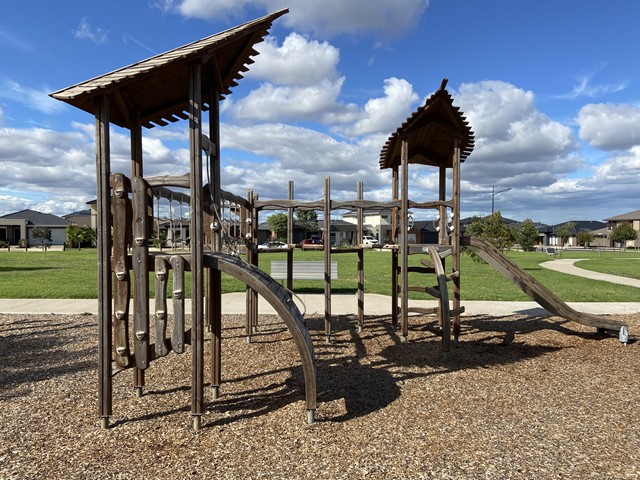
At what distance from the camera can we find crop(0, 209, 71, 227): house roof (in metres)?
64.2

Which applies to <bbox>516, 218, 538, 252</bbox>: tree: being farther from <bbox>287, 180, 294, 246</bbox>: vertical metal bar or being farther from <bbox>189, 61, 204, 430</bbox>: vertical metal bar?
<bbox>189, 61, 204, 430</bbox>: vertical metal bar

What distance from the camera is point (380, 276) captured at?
778 inches

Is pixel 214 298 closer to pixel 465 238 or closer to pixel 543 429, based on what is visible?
pixel 543 429

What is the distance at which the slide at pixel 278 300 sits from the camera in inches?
169

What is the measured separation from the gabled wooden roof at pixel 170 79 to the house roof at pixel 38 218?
6838 centimetres

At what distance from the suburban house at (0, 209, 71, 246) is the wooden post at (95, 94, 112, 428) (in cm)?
6170

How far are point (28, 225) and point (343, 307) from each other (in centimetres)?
6461

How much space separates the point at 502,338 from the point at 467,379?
287 centimetres

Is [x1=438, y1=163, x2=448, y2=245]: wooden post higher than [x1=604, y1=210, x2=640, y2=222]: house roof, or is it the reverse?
[x1=604, y1=210, x2=640, y2=222]: house roof

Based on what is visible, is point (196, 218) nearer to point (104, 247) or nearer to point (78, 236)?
point (104, 247)

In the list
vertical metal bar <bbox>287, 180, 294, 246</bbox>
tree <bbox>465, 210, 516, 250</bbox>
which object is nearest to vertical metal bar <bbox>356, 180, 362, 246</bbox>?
vertical metal bar <bbox>287, 180, 294, 246</bbox>

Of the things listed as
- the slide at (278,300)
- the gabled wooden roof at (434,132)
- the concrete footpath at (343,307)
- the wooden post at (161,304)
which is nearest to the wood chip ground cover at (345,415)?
the slide at (278,300)

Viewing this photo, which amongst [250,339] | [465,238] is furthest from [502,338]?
[250,339]

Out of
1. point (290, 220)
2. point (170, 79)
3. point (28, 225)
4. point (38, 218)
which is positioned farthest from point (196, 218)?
point (38, 218)
